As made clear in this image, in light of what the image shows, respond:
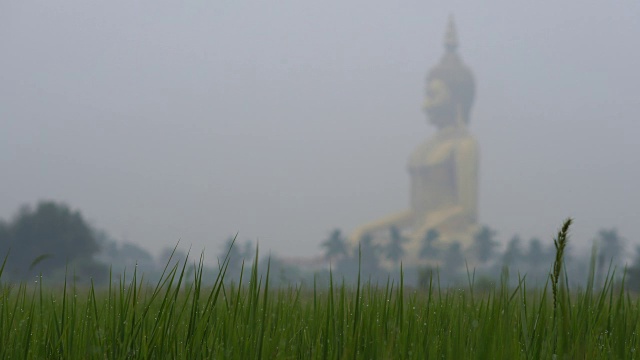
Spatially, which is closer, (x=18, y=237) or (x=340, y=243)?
(x=18, y=237)

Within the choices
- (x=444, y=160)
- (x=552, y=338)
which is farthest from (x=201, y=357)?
(x=444, y=160)

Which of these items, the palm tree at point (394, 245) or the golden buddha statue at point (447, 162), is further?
the palm tree at point (394, 245)

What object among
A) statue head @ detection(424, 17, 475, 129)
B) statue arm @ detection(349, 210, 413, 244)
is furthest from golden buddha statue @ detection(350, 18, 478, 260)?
statue arm @ detection(349, 210, 413, 244)

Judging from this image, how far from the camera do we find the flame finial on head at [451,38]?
7494 cm

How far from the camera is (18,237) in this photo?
45.9 meters

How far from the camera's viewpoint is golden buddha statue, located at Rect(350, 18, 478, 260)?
71.5 m

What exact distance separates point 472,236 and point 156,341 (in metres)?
78.2

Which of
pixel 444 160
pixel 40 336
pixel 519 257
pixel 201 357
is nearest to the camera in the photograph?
pixel 201 357

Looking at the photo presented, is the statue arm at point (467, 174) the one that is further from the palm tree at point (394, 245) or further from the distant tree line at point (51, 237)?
the distant tree line at point (51, 237)

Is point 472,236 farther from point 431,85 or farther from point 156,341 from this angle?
point 156,341

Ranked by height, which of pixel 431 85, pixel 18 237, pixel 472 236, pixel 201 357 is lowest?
pixel 201 357

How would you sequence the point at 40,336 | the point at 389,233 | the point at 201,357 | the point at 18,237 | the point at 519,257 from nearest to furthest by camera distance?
the point at 201,357
the point at 40,336
the point at 18,237
the point at 389,233
the point at 519,257

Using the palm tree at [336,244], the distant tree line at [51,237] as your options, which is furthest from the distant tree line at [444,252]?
the distant tree line at [51,237]

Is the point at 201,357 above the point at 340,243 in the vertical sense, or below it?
below
